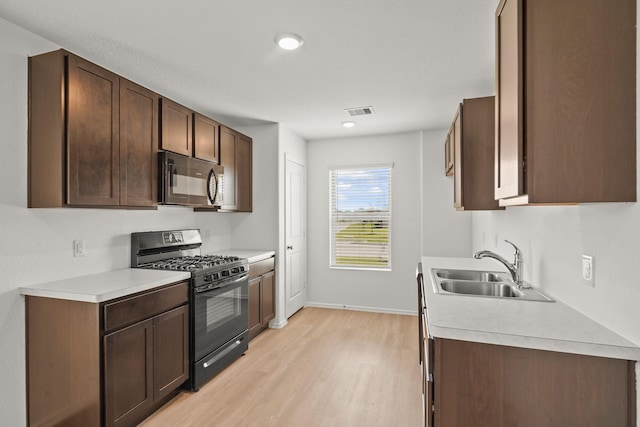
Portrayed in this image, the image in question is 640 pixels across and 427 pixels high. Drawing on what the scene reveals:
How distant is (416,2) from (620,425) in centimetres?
202

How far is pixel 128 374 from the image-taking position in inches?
83.0

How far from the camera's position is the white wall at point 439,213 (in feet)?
14.3

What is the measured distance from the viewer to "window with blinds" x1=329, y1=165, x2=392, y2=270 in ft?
15.7

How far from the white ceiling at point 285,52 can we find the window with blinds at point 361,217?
1496mm

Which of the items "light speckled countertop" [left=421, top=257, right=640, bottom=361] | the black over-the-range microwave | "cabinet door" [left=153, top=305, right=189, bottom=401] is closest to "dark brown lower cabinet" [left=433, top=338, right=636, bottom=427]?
"light speckled countertop" [left=421, top=257, right=640, bottom=361]

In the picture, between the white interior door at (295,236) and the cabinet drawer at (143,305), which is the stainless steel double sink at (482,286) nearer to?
the cabinet drawer at (143,305)

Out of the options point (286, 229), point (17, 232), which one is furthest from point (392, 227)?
point (17, 232)

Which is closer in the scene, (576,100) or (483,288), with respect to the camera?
(576,100)

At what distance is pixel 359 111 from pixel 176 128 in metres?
1.85

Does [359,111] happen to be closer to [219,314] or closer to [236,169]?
[236,169]

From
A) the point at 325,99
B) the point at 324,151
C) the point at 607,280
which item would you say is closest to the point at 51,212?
the point at 325,99

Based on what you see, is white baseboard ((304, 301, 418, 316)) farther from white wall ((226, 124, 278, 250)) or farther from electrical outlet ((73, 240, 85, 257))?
electrical outlet ((73, 240, 85, 257))

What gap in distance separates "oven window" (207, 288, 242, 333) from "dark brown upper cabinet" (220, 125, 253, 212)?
3.20 feet

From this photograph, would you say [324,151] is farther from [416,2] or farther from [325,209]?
[416,2]
